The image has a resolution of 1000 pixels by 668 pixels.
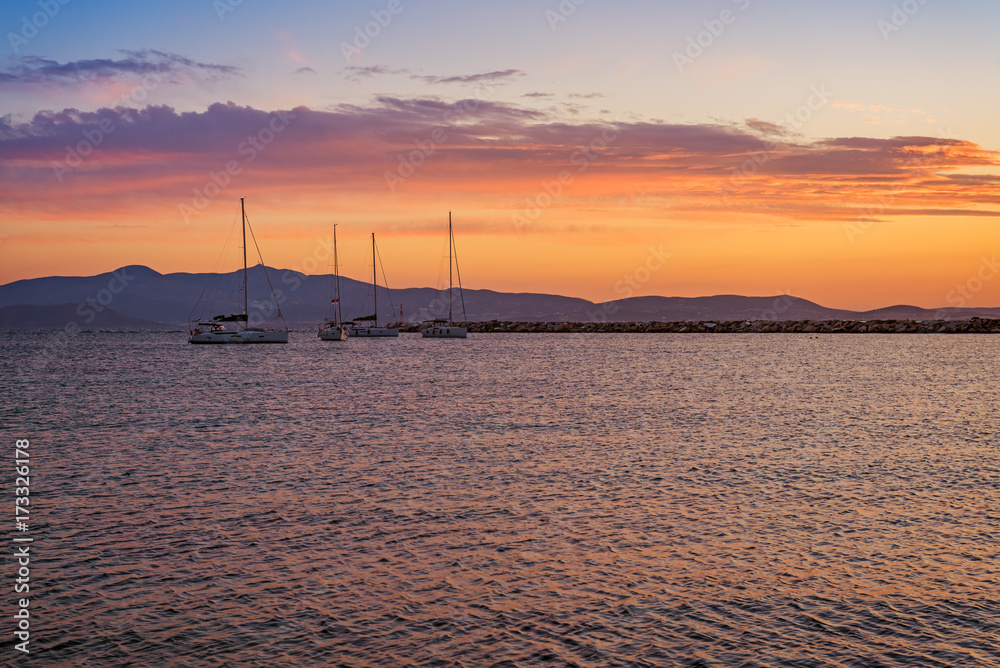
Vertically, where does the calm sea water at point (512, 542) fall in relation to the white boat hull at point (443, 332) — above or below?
below

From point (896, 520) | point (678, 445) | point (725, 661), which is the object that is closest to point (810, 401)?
point (678, 445)

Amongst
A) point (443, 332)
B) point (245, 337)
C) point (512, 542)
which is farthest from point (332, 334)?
point (512, 542)

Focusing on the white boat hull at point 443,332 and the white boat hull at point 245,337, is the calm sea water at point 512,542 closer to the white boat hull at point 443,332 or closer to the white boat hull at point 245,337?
the white boat hull at point 245,337

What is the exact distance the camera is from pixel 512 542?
52.5ft

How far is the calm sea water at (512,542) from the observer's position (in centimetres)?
1118

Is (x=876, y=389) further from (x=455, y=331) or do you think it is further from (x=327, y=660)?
(x=455, y=331)

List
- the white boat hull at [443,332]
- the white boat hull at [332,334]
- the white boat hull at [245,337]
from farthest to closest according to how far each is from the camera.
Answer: the white boat hull at [443,332], the white boat hull at [332,334], the white boat hull at [245,337]

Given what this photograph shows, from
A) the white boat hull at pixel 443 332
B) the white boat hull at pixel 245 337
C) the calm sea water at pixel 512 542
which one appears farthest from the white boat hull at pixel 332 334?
the calm sea water at pixel 512 542

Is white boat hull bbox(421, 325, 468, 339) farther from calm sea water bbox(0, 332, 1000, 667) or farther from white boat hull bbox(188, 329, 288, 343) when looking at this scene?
calm sea water bbox(0, 332, 1000, 667)

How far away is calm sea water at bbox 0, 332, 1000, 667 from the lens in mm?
11180

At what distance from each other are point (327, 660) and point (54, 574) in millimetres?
6706

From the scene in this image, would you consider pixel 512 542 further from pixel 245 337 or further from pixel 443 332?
pixel 443 332

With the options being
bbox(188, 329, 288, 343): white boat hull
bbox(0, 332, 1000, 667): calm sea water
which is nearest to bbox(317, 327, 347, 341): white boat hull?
bbox(188, 329, 288, 343): white boat hull

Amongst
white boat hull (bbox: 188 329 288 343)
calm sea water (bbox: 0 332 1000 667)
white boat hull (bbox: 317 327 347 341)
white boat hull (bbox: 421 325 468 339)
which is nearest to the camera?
calm sea water (bbox: 0 332 1000 667)
